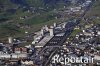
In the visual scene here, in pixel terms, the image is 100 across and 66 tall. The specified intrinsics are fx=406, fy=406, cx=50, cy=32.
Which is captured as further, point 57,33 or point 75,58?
point 57,33

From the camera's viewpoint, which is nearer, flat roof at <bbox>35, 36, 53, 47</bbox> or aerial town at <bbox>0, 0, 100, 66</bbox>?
aerial town at <bbox>0, 0, 100, 66</bbox>

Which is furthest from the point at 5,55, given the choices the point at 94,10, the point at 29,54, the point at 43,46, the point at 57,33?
the point at 94,10

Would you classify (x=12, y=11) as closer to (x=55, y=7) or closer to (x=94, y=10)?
(x=55, y=7)

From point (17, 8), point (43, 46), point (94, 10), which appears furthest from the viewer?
point (17, 8)

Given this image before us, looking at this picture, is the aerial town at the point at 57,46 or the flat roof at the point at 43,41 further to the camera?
the flat roof at the point at 43,41

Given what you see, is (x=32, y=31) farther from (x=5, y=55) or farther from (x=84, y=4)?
(x=84, y=4)

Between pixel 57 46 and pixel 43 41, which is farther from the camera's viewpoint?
pixel 43 41

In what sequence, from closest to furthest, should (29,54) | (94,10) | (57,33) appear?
1. (29,54)
2. (57,33)
3. (94,10)
